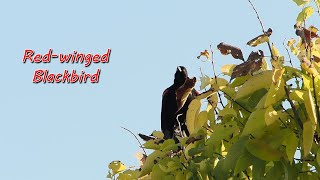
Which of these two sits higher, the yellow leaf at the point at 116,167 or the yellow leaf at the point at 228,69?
the yellow leaf at the point at 228,69

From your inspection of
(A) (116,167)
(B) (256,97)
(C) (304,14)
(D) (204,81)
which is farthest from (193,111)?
(A) (116,167)

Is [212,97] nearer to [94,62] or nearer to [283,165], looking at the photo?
[283,165]

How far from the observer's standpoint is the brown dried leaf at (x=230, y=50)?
2.50m

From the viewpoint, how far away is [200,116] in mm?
2520

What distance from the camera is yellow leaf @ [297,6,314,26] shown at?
238 centimetres

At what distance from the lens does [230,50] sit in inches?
99.9

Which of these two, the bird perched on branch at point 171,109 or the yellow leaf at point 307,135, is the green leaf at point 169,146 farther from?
the bird perched on branch at point 171,109

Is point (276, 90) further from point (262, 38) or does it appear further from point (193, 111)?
point (193, 111)

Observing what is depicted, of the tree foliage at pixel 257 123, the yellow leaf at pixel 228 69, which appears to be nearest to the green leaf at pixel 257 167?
the tree foliage at pixel 257 123

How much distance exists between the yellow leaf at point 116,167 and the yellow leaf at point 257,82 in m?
1.12

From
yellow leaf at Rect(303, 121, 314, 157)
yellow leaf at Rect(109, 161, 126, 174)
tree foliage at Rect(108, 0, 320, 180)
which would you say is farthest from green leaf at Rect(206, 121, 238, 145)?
yellow leaf at Rect(109, 161, 126, 174)

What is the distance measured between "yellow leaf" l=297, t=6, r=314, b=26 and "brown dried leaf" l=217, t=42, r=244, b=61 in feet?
0.76

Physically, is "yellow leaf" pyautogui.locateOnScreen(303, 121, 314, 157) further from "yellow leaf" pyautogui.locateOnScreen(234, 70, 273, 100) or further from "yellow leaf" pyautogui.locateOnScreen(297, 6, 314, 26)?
"yellow leaf" pyautogui.locateOnScreen(297, 6, 314, 26)

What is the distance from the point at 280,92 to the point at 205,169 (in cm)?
48
